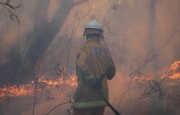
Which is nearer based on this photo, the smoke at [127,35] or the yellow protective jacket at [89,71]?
the yellow protective jacket at [89,71]

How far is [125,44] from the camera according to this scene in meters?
12.8

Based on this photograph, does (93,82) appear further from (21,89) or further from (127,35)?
(127,35)

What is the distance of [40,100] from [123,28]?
278 inches

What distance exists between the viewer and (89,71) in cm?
402

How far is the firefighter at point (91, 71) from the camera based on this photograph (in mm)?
4062

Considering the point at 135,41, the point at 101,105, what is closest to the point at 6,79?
the point at 101,105

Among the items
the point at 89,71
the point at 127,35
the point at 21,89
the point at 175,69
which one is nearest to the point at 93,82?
the point at 89,71

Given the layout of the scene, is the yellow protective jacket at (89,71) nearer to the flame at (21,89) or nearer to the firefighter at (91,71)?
the firefighter at (91,71)

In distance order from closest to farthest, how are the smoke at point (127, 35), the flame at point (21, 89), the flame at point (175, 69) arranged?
1. the flame at point (21, 89)
2. the smoke at point (127, 35)
3. the flame at point (175, 69)

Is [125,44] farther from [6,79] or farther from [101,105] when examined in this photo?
[101,105]

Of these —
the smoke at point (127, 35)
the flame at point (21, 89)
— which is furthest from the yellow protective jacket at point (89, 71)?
the smoke at point (127, 35)

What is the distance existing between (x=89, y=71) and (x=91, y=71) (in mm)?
218

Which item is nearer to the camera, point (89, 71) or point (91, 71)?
point (89, 71)

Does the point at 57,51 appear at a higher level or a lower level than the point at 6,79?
higher
